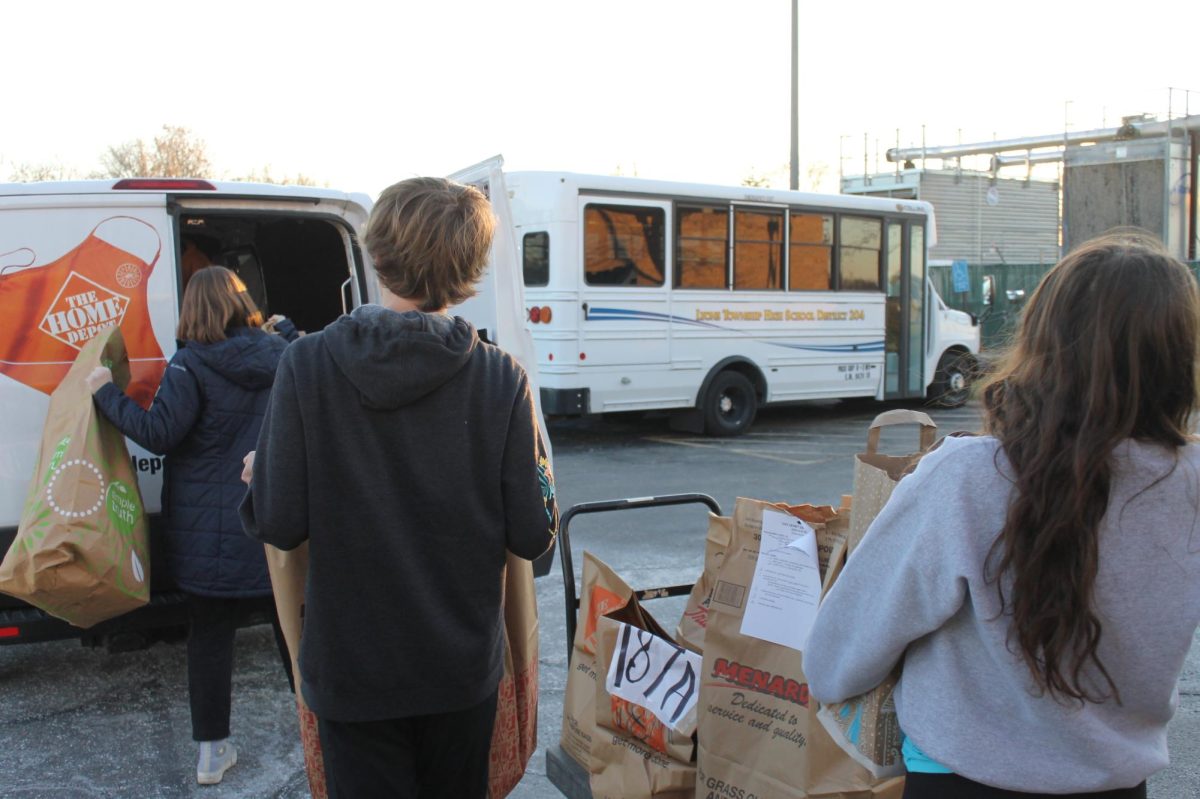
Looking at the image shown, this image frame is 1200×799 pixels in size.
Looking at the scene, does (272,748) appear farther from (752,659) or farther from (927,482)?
(927,482)

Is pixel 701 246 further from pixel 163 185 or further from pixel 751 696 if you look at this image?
pixel 751 696

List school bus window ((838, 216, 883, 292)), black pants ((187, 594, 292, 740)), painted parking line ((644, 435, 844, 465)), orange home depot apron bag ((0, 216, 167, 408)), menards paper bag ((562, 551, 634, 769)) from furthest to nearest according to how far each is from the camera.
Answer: school bus window ((838, 216, 883, 292)) → painted parking line ((644, 435, 844, 465)) → orange home depot apron bag ((0, 216, 167, 408)) → black pants ((187, 594, 292, 740)) → menards paper bag ((562, 551, 634, 769))

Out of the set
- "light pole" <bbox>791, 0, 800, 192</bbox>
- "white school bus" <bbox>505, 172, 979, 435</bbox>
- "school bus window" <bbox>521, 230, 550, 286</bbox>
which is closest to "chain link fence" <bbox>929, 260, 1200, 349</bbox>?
"light pole" <bbox>791, 0, 800, 192</bbox>

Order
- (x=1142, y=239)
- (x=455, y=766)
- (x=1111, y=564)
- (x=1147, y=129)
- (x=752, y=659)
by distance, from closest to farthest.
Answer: (x=1111, y=564) < (x=1142, y=239) < (x=455, y=766) < (x=752, y=659) < (x=1147, y=129)

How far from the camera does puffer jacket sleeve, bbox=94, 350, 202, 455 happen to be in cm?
333

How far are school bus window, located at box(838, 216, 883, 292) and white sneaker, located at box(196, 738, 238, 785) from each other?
10.2 m

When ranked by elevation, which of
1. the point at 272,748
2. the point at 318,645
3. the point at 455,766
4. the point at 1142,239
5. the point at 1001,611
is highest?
the point at 1142,239

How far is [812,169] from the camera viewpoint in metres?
42.9

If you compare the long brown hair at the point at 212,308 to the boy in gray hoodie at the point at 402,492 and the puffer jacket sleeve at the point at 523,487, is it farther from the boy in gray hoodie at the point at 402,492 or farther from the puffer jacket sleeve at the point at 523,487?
the puffer jacket sleeve at the point at 523,487

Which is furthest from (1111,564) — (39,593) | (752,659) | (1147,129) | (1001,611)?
(1147,129)

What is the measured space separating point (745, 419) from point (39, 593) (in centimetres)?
918

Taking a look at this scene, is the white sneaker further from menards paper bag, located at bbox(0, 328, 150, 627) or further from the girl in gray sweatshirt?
the girl in gray sweatshirt

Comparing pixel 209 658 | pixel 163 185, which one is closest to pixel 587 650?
pixel 209 658

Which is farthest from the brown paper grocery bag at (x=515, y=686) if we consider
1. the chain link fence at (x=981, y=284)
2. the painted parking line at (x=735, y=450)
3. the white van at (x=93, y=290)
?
the chain link fence at (x=981, y=284)
